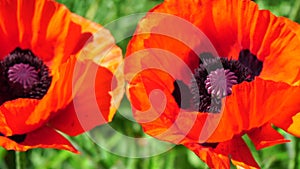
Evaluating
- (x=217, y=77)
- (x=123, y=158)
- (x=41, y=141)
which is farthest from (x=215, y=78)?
(x=123, y=158)

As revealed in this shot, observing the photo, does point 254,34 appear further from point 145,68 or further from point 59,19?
point 59,19

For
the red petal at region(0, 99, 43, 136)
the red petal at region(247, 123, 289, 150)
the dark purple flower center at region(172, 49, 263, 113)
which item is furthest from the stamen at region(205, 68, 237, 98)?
the red petal at region(0, 99, 43, 136)

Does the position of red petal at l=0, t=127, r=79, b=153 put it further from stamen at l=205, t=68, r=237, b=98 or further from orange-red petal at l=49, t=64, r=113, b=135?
stamen at l=205, t=68, r=237, b=98

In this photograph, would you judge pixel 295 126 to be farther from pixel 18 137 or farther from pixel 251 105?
pixel 18 137

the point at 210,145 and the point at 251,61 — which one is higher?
the point at 251,61

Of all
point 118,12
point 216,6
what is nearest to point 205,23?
point 216,6

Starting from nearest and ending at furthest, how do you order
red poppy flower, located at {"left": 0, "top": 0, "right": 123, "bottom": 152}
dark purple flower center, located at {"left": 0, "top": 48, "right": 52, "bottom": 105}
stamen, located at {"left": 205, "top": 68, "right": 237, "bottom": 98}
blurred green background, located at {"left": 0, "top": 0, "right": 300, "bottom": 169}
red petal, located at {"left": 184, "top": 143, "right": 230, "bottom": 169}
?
red petal, located at {"left": 184, "top": 143, "right": 230, "bottom": 169} < red poppy flower, located at {"left": 0, "top": 0, "right": 123, "bottom": 152} < stamen, located at {"left": 205, "top": 68, "right": 237, "bottom": 98} < dark purple flower center, located at {"left": 0, "top": 48, "right": 52, "bottom": 105} < blurred green background, located at {"left": 0, "top": 0, "right": 300, "bottom": 169}
